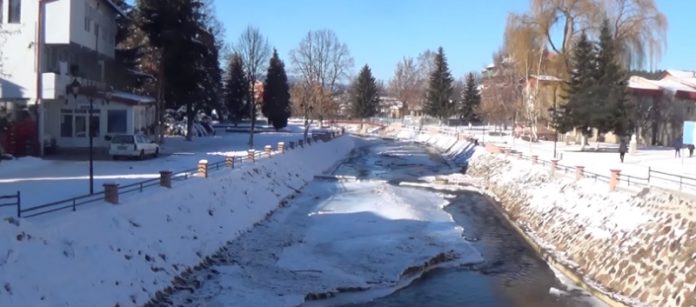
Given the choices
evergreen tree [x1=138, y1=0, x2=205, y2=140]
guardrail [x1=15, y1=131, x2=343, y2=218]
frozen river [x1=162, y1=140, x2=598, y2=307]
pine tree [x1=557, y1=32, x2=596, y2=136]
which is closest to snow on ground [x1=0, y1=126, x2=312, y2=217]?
guardrail [x1=15, y1=131, x2=343, y2=218]

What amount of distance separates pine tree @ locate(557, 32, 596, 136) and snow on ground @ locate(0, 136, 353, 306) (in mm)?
28957

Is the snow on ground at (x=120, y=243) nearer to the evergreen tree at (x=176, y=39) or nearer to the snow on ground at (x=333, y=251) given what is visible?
the snow on ground at (x=333, y=251)

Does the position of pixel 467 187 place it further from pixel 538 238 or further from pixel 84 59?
pixel 84 59

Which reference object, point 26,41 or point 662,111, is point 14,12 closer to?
point 26,41

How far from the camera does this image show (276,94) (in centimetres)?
8056

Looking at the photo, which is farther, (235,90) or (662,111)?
(235,90)

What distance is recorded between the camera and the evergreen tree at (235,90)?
82875 mm

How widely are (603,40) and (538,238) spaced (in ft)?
91.6

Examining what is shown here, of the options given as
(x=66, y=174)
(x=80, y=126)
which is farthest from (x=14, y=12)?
(x=66, y=174)

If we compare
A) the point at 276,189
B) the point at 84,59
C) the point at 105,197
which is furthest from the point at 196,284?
the point at 84,59

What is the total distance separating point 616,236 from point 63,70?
26829 millimetres

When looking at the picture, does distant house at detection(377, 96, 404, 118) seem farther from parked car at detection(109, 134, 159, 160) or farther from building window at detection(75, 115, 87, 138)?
parked car at detection(109, 134, 159, 160)

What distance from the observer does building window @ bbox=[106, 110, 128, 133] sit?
38094 millimetres

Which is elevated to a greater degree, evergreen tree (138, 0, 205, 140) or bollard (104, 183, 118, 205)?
evergreen tree (138, 0, 205, 140)
